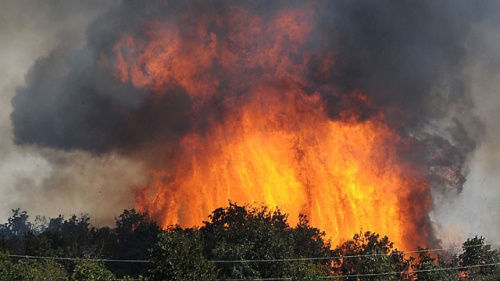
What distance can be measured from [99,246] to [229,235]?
3858 cm

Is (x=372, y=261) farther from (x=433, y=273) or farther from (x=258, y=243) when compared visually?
(x=258, y=243)

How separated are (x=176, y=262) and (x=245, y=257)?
58.7ft

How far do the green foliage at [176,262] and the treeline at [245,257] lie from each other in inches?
4.4

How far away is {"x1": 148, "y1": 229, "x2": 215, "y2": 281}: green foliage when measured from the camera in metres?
59.1

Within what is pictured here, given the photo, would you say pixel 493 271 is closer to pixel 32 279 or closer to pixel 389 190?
pixel 389 190

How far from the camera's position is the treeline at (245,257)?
60.6m

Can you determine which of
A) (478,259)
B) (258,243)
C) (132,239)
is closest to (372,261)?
(258,243)

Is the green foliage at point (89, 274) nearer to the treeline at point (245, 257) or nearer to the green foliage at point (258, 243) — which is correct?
the treeline at point (245, 257)

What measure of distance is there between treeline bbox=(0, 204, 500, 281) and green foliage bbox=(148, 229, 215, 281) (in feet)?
0.36

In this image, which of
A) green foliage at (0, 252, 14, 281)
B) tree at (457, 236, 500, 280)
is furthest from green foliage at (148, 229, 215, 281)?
tree at (457, 236, 500, 280)

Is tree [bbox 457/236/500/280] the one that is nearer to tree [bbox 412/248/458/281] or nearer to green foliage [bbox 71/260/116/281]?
tree [bbox 412/248/458/281]

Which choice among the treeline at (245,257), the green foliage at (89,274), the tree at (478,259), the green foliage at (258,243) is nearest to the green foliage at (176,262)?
the treeline at (245,257)

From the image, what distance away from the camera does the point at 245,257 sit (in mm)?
75312

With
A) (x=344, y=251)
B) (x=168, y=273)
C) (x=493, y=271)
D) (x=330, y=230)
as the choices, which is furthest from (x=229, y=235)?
(x=493, y=271)
